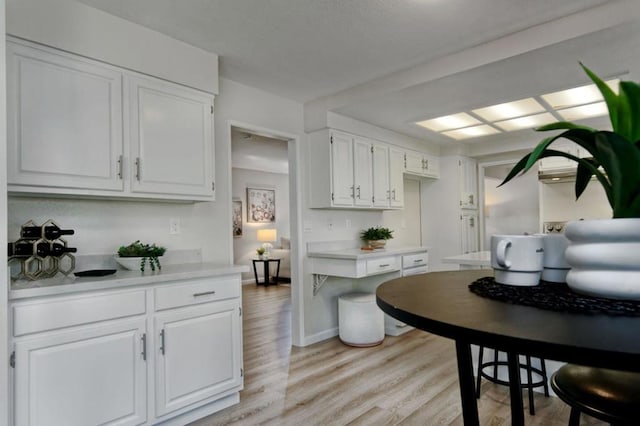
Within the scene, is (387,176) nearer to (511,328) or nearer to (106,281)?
(106,281)

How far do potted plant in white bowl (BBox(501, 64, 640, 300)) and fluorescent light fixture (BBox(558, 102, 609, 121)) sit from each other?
11.5ft

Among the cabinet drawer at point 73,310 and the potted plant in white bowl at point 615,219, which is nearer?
the potted plant in white bowl at point 615,219

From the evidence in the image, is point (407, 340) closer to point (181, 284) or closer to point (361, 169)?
point (361, 169)

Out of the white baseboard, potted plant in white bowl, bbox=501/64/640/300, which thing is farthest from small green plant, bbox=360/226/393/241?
potted plant in white bowl, bbox=501/64/640/300

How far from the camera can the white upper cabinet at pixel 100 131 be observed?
1903 mm

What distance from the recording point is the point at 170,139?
244cm

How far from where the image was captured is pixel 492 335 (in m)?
0.59

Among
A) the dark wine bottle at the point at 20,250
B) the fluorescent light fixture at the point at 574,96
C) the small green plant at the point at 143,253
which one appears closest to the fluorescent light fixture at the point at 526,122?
the fluorescent light fixture at the point at 574,96

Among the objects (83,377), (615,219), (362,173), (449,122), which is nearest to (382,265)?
(362,173)

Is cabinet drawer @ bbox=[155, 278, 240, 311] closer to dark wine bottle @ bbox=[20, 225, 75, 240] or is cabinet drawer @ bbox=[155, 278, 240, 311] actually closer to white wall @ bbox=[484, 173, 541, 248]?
dark wine bottle @ bbox=[20, 225, 75, 240]

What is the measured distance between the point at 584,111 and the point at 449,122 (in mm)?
1278

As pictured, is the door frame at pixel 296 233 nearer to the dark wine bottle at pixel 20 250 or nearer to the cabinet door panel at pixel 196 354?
the cabinet door panel at pixel 196 354

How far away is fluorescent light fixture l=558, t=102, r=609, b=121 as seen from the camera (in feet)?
12.1

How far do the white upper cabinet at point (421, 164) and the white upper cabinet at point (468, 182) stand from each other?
1.08 ft
